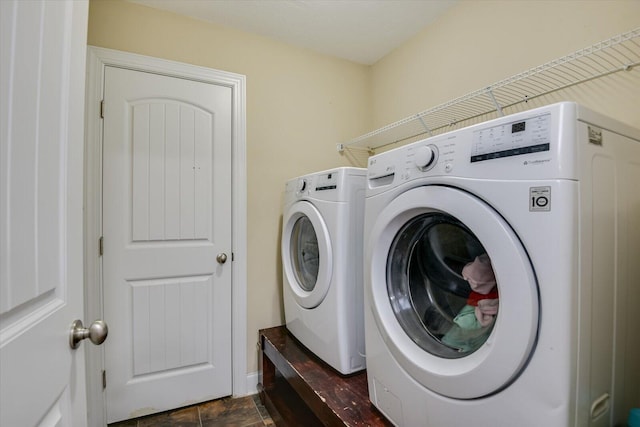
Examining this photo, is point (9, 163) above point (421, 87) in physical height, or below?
below

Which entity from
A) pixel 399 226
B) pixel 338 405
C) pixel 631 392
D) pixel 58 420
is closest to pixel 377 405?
pixel 338 405

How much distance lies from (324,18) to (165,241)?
1665mm

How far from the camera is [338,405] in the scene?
1.12 metres

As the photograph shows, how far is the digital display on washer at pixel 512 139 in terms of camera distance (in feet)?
2.10

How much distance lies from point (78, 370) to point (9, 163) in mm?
526

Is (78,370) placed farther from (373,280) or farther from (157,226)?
(157,226)

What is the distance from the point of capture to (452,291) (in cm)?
102

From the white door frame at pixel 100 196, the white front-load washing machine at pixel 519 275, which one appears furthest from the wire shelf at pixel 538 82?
the white door frame at pixel 100 196

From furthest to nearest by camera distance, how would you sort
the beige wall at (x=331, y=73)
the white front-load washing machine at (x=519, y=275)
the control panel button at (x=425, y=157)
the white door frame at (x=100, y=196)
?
the white door frame at (x=100, y=196) → the beige wall at (x=331, y=73) → the control panel button at (x=425, y=157) → the white front-load washing machine at (x=519, y=275)

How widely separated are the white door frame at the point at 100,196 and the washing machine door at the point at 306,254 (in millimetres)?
317

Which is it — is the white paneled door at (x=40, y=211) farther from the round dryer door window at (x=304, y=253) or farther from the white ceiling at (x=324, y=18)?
the white ceiling at (x=324, y=18)

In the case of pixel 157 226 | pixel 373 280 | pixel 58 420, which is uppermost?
pixel 157 226

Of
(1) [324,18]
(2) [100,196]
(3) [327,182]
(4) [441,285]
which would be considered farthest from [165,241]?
(1) [324,18]

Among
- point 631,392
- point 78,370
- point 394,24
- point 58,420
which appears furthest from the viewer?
point 394,24
